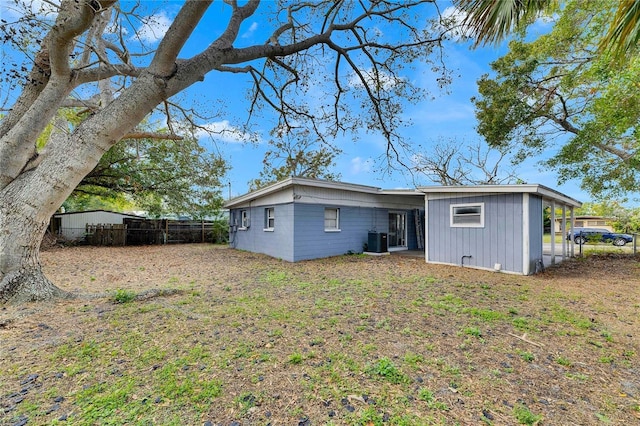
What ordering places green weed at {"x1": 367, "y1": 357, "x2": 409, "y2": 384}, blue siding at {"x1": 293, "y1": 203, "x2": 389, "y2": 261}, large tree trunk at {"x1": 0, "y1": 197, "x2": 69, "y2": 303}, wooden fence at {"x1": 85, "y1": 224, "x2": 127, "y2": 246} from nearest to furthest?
green weed at {"x1": 367, "y1": 357, "x2": 409, "y2": 384}, large tree trunk at {"x1": 0, "y1": 197, "x2": 69, "y2": 303}, blue siding at {"x1": 293, "y1": 203, "x2": 389, "y2": 261}, wooden fence at {"x1": 85, "y1": 224, "x2": 127, "y2": 246}

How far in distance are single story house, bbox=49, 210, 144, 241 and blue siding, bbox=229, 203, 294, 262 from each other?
854 cm

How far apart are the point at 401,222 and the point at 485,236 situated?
5.18 meters

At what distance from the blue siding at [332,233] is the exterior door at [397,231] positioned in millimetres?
528

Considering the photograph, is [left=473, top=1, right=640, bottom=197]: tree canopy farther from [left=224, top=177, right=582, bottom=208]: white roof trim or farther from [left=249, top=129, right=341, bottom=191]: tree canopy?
[left=249, top=129, right=341, bottom=191]: tree canopy

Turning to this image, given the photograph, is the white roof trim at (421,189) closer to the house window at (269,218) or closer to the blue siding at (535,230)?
the blue siding at (535,230)

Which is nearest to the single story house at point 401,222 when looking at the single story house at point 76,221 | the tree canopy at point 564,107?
the tree canopy at point 564,107

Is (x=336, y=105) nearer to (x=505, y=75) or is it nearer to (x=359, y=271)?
(x=359, y=271)

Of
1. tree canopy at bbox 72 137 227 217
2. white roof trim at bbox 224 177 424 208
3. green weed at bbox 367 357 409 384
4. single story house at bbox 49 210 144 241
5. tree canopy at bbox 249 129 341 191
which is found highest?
tree canopy at bbox 249 129 341 191

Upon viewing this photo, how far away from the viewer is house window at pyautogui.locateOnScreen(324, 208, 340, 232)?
1041cm

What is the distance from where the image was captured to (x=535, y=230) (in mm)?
7816

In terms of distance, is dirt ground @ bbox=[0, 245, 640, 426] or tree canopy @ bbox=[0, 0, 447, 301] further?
tree canopy @ bbox=[0, 0, 447, 301]

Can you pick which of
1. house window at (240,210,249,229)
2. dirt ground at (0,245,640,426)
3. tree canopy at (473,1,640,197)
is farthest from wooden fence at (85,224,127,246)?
tree canopy at (473,1,640,197)

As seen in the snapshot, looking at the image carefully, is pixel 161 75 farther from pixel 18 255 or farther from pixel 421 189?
pixel 421 189

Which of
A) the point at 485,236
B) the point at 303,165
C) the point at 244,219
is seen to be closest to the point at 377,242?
the point at 485,236
